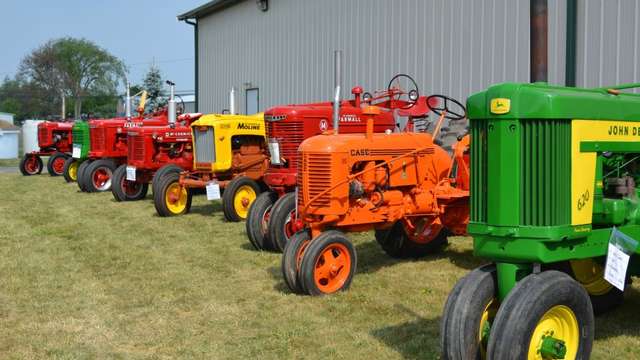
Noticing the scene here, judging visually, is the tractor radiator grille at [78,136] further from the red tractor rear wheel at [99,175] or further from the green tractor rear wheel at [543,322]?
the green tractor rear wheel at [543,322]

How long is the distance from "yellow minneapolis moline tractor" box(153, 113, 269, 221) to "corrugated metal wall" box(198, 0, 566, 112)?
7.76 feet

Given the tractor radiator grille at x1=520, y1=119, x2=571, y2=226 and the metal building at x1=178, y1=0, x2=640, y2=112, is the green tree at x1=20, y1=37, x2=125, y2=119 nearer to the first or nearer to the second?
the metal building at x1=178, y1=0, x2=640, y2=112

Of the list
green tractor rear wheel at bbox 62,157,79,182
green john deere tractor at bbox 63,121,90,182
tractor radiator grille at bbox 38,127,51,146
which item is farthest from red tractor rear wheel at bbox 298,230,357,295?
tractor radiator grille at bbox 38,127,51,146

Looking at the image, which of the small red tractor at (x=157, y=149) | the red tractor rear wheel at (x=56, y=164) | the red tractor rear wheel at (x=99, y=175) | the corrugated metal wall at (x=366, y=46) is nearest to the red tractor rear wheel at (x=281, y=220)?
the corrugated metal wall at (x=366, y=46)

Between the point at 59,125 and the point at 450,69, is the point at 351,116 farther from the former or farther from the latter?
the point at 59,125

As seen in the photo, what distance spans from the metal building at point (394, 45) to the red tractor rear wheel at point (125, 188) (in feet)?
11.0

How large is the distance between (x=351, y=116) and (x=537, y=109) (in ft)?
14.2

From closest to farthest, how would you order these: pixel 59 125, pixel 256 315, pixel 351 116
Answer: pixel 256 315 < pixel 351 116 < pixel 59 125

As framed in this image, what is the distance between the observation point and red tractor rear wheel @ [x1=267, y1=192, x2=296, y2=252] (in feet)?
21.2

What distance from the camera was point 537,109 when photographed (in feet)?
10.2

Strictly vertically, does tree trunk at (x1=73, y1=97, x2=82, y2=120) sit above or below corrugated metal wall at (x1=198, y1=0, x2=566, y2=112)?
above

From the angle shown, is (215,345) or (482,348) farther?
(215,345)

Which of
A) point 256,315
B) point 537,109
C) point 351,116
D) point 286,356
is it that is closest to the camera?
point 537,109

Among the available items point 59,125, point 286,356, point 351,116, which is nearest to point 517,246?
point 286,356
